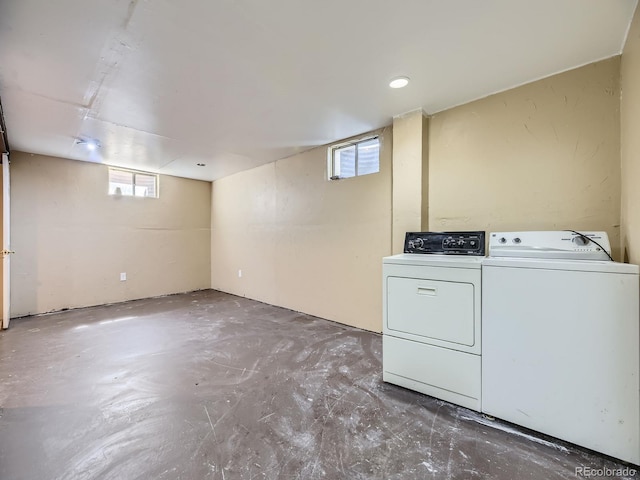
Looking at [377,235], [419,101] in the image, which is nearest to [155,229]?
[377,235]

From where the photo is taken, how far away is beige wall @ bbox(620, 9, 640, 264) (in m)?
1.44

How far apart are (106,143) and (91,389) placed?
285 centimetres

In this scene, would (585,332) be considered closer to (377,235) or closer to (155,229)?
(377,235)

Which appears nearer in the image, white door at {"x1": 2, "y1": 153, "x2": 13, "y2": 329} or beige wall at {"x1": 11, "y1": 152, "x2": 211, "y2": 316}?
white door at {"x1": 2, "y1": 153, "x2": 13, "y2": 329}

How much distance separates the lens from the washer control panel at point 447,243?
1992 millimetres

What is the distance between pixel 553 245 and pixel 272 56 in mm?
2131

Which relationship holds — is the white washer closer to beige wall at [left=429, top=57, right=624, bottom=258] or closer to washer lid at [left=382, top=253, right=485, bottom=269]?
washer lid at [left=382, top=253, right=485, bottom=269]

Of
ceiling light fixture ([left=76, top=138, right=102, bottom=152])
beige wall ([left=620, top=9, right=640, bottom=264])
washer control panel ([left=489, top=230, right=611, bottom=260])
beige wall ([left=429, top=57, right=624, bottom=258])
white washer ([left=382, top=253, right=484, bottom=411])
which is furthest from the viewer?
ceiling light fixture ([left=76, top=138, right=102, bottom=152])

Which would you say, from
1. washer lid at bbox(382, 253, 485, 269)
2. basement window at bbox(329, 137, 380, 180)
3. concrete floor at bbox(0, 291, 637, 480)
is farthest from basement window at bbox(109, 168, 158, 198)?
washer lid at bbox(382, 253, 485, 269)

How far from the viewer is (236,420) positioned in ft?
5.43

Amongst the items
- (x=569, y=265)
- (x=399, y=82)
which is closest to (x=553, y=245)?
(x=569, y=265)

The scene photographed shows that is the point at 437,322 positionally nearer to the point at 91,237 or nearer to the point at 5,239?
the point at 5,239

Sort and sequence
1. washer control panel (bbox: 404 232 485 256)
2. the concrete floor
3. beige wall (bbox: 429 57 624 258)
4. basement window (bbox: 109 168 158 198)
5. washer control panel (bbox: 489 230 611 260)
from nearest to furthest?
the concrete floor, washer control panel (bbox: 489 230 611 260), beige wall (bbox: 429 57 624 258), washer control panel (bbox: 404 232 485 256), basement window (bbox: 109 168 158 198)

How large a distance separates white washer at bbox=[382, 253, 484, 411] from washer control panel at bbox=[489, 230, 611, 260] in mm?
197
